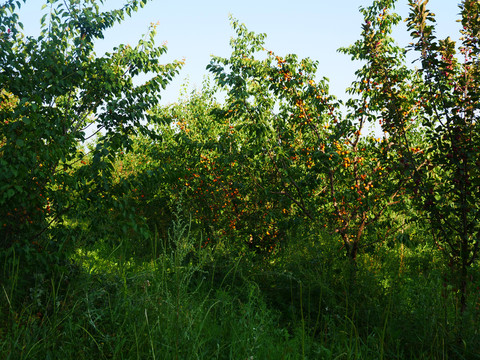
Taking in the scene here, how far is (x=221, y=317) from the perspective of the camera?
11.1 ft

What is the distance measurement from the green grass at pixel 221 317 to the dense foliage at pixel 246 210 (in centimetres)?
2

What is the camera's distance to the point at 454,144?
3.64 m

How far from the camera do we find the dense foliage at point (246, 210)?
9.32 ft

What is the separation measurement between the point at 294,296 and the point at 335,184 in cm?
234

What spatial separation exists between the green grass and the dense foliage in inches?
0.8

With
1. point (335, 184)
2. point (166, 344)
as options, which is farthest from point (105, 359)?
point (335, 184)

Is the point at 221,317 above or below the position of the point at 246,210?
below

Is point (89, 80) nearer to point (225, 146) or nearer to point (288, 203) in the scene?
point (225, 146)

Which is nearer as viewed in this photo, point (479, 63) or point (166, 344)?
point (166, 344)

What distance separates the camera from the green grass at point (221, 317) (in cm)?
249

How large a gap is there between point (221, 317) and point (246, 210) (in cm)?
340

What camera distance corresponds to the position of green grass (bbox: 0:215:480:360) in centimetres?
249

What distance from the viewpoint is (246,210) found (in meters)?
6.71

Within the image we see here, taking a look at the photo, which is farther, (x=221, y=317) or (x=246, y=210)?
(x=246, y=210)
